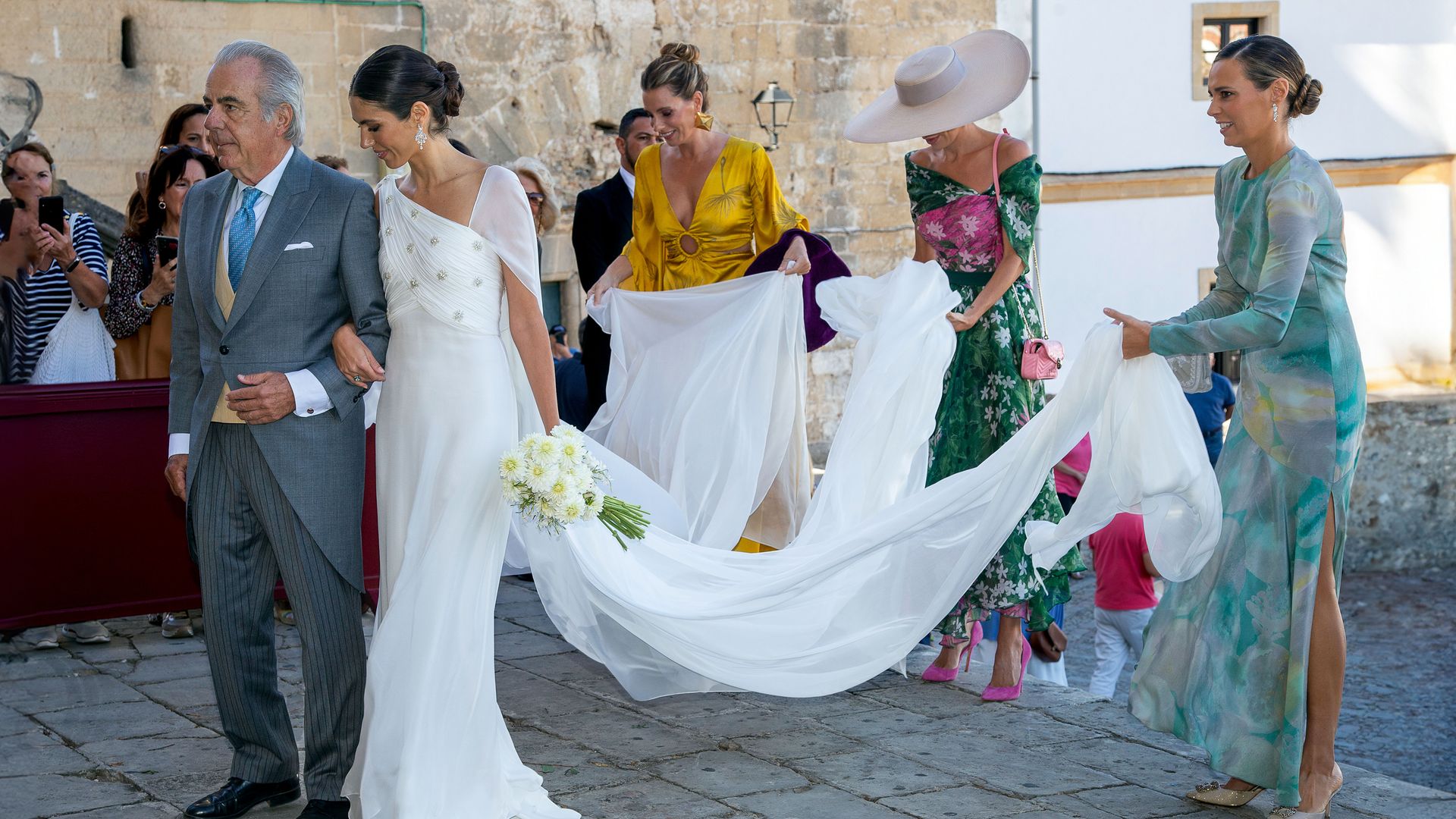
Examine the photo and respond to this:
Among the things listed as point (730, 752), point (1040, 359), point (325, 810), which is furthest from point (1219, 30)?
point (325, 810)

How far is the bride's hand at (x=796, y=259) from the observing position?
543 cm

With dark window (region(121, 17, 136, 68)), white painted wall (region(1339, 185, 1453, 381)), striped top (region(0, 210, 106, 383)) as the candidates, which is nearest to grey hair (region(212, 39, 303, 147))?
striped top (region(0, 210, 106, 383))

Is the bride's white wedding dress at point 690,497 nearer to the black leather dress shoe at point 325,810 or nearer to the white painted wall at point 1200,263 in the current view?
the black leather dress shoe at point 325,810

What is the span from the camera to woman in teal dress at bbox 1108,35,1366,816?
149 inches

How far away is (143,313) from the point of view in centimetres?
636

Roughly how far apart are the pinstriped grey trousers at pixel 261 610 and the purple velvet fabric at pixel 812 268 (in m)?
2.20

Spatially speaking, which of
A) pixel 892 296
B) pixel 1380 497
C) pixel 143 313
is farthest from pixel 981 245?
pixel 1380 497

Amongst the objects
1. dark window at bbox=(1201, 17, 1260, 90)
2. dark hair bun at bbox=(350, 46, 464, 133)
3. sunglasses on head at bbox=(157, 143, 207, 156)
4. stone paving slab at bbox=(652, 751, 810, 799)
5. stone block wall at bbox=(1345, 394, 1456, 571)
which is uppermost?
dark window at bbox=(1201, 17, 1260, 90)

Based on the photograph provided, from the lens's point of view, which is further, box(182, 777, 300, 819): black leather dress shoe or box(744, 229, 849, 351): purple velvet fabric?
box(744, 229, 849, 351): purple velvet fabric

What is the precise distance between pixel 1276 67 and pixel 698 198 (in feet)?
7.56

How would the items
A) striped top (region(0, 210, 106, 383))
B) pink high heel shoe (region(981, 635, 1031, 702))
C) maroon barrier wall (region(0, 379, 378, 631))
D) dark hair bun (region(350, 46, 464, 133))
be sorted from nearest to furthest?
1. dark hair bun (region(350, 46, 464, 133))
2. pink high heel shoe (region(981, 635, 1031, 702))
3. maroon barrier wall (region(0, 379, 378, 631))
4. striped top (region(0, 210, 106, 383))

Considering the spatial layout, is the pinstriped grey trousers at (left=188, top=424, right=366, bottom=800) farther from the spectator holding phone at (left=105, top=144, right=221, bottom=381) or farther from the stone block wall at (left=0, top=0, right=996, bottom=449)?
the stone block wall at (left=0, top=0, right=996, bottom=449)

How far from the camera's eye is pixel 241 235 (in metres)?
3.77

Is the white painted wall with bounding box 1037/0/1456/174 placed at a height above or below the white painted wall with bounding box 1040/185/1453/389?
above
